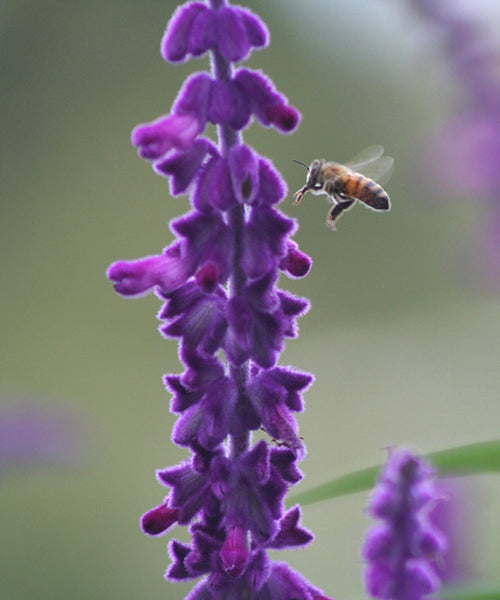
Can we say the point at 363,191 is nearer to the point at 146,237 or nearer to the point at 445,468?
the point at 445,468

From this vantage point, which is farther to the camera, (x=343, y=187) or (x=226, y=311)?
(x=343, y=187)

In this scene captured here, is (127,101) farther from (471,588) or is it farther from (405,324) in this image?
(471,588)

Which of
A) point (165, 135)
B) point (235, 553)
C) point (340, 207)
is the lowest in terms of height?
point (235, 553)

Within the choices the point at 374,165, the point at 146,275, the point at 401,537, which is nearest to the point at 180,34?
the point at 146,275

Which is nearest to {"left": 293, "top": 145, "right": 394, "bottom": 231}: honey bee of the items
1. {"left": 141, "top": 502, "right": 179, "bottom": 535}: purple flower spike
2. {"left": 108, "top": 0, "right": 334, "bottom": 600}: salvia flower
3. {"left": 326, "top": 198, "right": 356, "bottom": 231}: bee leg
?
{"left": 326, "top": 198, "right": 356, "bottom": 231}: bee leg

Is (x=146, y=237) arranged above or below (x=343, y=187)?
above

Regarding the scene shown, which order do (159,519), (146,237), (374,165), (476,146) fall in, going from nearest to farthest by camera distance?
(159,519)
(476,146)
(374,165)
(146,237)
